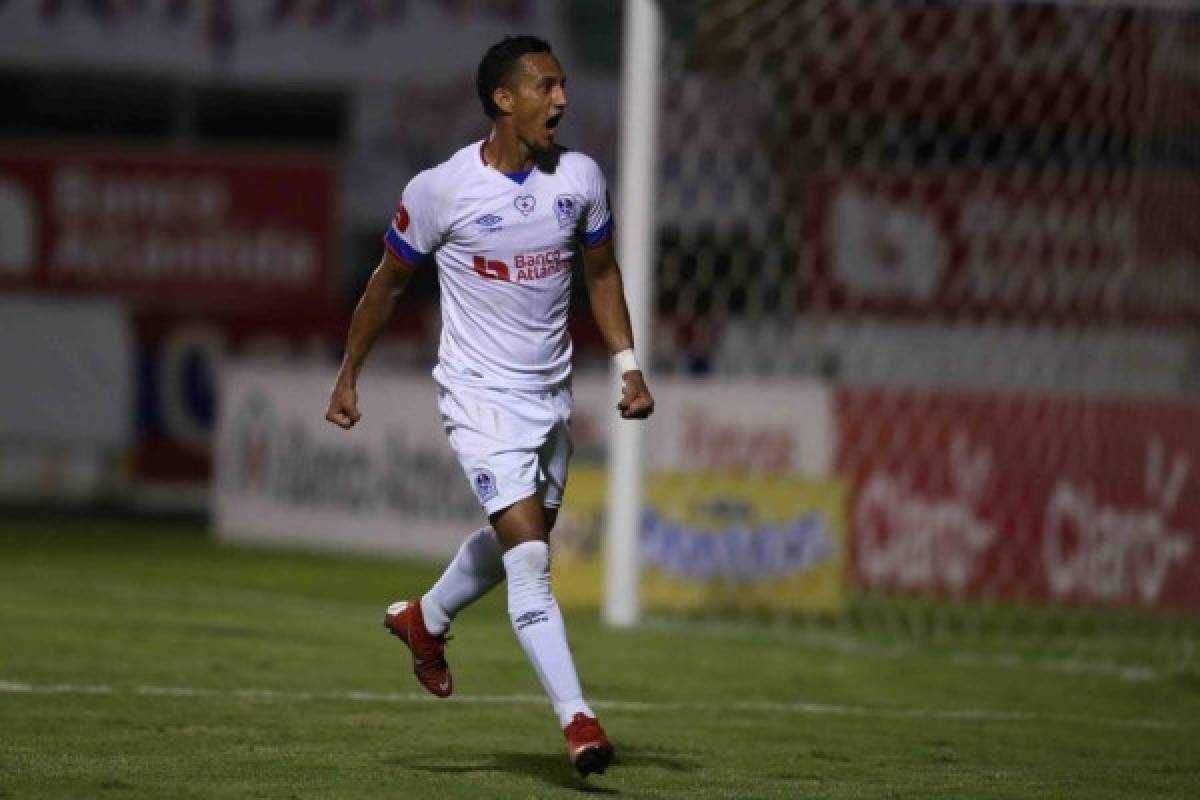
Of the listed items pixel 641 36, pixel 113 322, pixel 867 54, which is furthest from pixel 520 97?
pixel 113 322

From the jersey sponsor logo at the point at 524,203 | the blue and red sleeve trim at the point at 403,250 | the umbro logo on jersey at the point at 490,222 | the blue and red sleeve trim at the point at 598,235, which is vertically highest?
the jersey sponsor logo at the point at 524,203

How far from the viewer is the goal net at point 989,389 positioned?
13.3m

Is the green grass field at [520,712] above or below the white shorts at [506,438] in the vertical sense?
below

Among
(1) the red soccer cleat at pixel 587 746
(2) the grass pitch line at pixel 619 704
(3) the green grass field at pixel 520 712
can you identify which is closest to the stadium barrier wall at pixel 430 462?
(3) the green grass field at pixel 520 712

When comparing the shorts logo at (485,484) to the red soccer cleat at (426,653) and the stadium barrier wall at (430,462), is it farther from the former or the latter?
the stadium barrier wall at (430,462)

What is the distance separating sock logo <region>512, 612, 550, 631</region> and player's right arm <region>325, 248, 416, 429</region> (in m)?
0.80

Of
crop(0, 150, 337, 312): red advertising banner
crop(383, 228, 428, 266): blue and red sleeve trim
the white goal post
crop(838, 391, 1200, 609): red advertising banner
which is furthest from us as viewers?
crop(0, 150, 337, 312): red advertising banner

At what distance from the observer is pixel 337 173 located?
25.6m

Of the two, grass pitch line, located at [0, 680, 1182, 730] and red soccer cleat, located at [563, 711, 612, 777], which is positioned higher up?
red soccer cleat, located at [563, 711, 612, 777]

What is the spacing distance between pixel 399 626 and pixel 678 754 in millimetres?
911

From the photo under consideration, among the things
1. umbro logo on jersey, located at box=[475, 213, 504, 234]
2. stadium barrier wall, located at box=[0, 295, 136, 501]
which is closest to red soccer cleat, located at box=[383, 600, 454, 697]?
umbro logo on jersey, located at box=[475, 213, 504, 234]

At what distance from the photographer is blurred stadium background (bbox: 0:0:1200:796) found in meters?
13.3

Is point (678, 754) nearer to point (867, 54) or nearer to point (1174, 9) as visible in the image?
point (1174, 9)

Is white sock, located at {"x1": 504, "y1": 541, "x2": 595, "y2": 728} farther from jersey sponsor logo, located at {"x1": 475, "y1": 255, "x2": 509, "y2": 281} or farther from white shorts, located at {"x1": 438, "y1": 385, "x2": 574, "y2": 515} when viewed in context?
jersey sponsor logo, located at {"x1": 475, "y1": 255, "x2": 509, "y2": 281}
